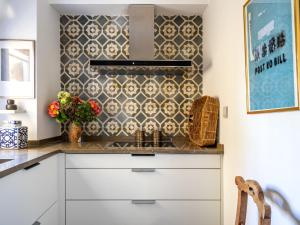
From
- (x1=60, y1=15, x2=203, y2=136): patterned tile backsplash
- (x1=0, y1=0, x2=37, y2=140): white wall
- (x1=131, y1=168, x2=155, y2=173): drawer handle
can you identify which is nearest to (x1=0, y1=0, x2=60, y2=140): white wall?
(x1=0, y1=0, x2=37, y2=140): white wall

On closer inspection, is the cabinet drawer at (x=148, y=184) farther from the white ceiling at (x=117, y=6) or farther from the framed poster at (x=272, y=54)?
the white ceiling at (x=117, y=6)

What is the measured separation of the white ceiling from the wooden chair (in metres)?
1.78

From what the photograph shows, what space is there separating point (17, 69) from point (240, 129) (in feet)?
5.94

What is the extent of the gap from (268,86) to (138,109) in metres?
1.63

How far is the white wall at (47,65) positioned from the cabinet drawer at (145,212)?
73 centimetres

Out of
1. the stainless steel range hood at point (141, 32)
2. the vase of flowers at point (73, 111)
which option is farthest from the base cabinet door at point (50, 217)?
the stainless steel range hood at point (141, 32)

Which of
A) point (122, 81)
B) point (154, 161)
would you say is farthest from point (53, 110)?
point (154, 161)

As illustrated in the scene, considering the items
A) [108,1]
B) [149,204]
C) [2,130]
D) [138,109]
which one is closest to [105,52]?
[108,1]

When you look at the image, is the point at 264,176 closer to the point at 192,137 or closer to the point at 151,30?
the point at 192,137

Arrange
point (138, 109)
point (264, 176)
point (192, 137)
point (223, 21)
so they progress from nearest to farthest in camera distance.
→ point (264, 176)
point (223, 21)
point (192, 137)
point (138, 109)

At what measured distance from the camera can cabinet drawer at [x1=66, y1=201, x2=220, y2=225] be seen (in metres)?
2.04

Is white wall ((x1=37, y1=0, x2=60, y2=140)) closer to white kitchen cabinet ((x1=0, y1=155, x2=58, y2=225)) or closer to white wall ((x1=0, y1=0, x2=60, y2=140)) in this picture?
white wall ((x1=0, y1=0, x2=60, y2=140))

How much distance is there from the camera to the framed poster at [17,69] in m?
2.19

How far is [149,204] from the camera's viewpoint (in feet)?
6.70
